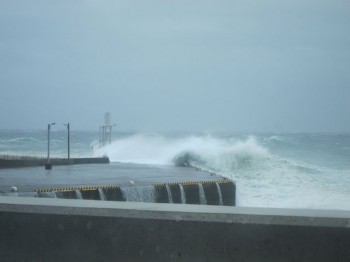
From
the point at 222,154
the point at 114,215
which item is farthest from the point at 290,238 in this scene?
the point at 222,154

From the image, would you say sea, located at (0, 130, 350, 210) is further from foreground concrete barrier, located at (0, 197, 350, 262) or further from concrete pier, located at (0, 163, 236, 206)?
foreground concrete barrier, located at (0, 197, 350, 262)

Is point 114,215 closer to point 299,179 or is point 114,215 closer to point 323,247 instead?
point 323,247

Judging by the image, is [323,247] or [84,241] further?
[84,241]

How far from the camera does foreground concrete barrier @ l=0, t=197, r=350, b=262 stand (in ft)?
11.0

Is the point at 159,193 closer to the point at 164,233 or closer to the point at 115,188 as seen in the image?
the point at 115,188

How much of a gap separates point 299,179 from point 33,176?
66.1ft

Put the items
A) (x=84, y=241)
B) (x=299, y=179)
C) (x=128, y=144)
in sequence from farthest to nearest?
(x=128, y=144)
(x=299, y=179)
(x=84, y=241)

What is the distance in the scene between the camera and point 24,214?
3664mm

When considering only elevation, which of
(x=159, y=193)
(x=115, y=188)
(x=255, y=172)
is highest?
(x=115, y=188)

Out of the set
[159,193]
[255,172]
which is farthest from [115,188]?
[255,172]

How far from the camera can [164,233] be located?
11.5 feet

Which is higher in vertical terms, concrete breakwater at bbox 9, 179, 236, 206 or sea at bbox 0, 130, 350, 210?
concrete breakwater at bbox 9, 179, 236, 206

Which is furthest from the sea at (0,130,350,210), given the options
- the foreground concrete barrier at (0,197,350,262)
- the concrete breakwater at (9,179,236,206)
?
the foreground concrete barrier at (0,197,350,262)

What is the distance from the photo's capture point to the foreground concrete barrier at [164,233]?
3.36m
